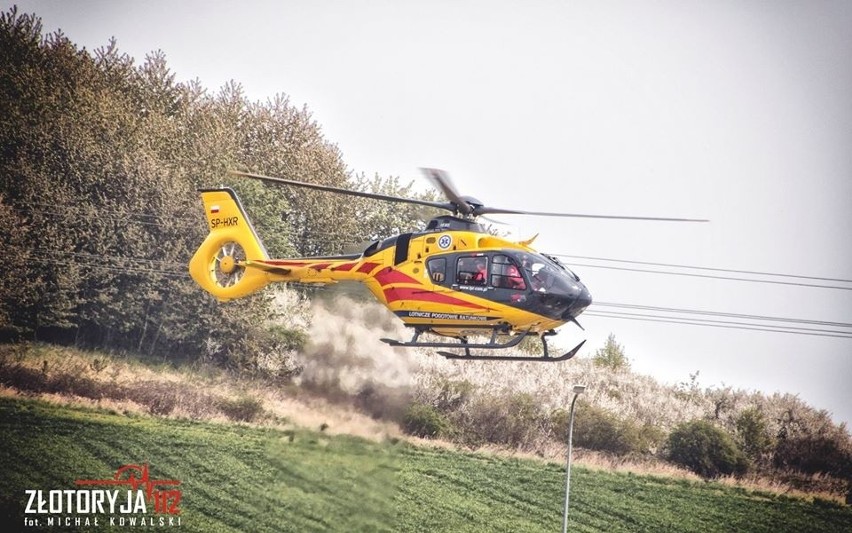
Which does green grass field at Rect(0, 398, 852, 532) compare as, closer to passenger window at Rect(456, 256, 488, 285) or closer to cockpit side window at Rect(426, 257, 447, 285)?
cockpit side window at Rect(426, 257, 447, 285)

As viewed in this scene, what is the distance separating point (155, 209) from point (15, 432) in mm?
11255

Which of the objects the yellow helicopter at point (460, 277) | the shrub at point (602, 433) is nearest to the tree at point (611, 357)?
the shrub at point (602, 433)

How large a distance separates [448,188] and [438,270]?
6.02 ft

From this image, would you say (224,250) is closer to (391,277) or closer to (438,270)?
(391,277)

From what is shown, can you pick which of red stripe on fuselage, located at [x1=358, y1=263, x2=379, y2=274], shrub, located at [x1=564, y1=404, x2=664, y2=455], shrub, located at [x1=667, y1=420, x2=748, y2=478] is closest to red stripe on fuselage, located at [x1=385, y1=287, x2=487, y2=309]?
red stripe on fuselage, located at [x1=358, y1=263, x2=379, y2=274]

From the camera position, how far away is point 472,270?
21.0 m

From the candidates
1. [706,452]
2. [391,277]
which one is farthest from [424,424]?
[391,277]

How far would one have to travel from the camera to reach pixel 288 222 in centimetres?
4525

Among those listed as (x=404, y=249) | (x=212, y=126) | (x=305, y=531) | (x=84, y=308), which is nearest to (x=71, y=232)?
(x=84, y=308)

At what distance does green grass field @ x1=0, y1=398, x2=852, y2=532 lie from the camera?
107ft

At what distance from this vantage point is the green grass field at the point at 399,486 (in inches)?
1286

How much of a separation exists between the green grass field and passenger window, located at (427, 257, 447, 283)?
349 inches

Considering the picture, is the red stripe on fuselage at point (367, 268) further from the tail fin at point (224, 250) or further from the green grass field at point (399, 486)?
Answer: the green grass field at point (399, 486)

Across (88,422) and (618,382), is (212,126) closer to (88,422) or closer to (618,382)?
(88,422)
